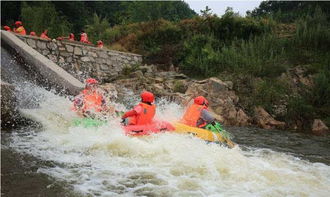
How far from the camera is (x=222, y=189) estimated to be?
15.1 ft

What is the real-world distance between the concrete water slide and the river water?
4.18ft

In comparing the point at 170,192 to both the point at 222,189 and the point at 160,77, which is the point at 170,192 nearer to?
the point at 222,189

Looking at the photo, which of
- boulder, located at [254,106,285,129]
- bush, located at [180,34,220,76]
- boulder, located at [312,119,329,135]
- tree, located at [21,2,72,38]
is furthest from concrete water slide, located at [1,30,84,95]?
tree, located at [21,2,72,38]

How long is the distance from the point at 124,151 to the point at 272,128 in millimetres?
6934

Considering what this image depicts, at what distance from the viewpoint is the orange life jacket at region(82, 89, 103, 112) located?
791cm

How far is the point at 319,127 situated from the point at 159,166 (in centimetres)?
776

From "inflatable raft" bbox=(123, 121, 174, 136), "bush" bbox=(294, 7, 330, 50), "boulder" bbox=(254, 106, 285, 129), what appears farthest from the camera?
"bush" bbox=(294, 7, 330, 50)

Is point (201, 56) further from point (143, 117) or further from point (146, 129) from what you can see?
point (146, 129)

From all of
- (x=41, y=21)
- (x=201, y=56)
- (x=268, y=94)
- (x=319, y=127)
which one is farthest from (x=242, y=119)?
(x=41, y=21)

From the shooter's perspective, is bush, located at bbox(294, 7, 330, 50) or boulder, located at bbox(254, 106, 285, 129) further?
bush, located at bbox(294, 7, 330, 50)

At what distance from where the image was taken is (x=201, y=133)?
711 cm

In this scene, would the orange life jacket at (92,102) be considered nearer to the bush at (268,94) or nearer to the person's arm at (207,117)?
the person's arm at (207,117)

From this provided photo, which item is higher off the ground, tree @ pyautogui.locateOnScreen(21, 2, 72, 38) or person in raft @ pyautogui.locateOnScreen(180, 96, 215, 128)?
tree @ pyautogui.locateOnScreen(21, 2, 72, 38)

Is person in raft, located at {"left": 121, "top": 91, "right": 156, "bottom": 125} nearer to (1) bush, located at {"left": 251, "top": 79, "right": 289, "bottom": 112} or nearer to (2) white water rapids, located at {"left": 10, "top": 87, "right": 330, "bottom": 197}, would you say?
(2) white water rapids, located at {"left": 10, "top": 87, "right": 330, "bottom": 197}
